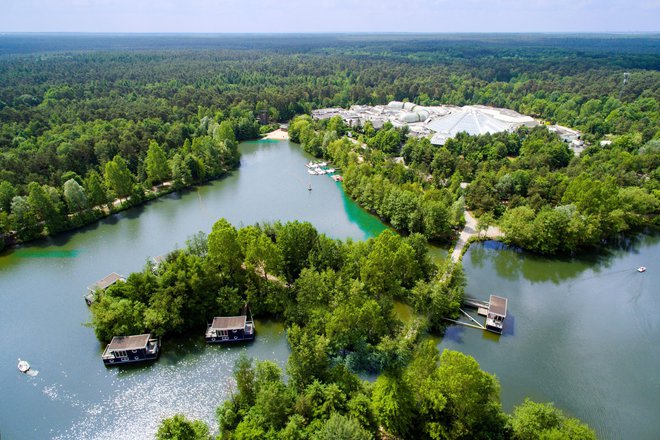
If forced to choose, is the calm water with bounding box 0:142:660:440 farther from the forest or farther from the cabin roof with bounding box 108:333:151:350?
the forest

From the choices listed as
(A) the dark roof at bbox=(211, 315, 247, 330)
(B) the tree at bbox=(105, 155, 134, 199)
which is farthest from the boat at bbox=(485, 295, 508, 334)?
(B) the tree at bbox=(105, 155, 134, 199)

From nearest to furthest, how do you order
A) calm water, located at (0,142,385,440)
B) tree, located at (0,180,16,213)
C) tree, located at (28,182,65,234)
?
1. calm water, located at (0,142,385,440)
2. tree, located at (28,182,65,234)
3. tree, located at (0,180,16,213)

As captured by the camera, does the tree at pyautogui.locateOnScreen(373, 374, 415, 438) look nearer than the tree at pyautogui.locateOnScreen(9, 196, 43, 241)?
Yes

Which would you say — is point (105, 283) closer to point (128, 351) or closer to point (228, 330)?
point (128, 351)

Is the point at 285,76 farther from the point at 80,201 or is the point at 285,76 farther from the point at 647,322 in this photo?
the point at 647,322

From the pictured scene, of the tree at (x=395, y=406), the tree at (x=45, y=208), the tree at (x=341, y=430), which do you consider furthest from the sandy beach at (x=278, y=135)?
the tree at (x=341, y=430)

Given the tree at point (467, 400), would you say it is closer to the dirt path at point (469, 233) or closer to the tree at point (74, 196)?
the dirt path at point (469, 233)

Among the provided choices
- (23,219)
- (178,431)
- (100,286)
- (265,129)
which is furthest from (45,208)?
(265,129)
